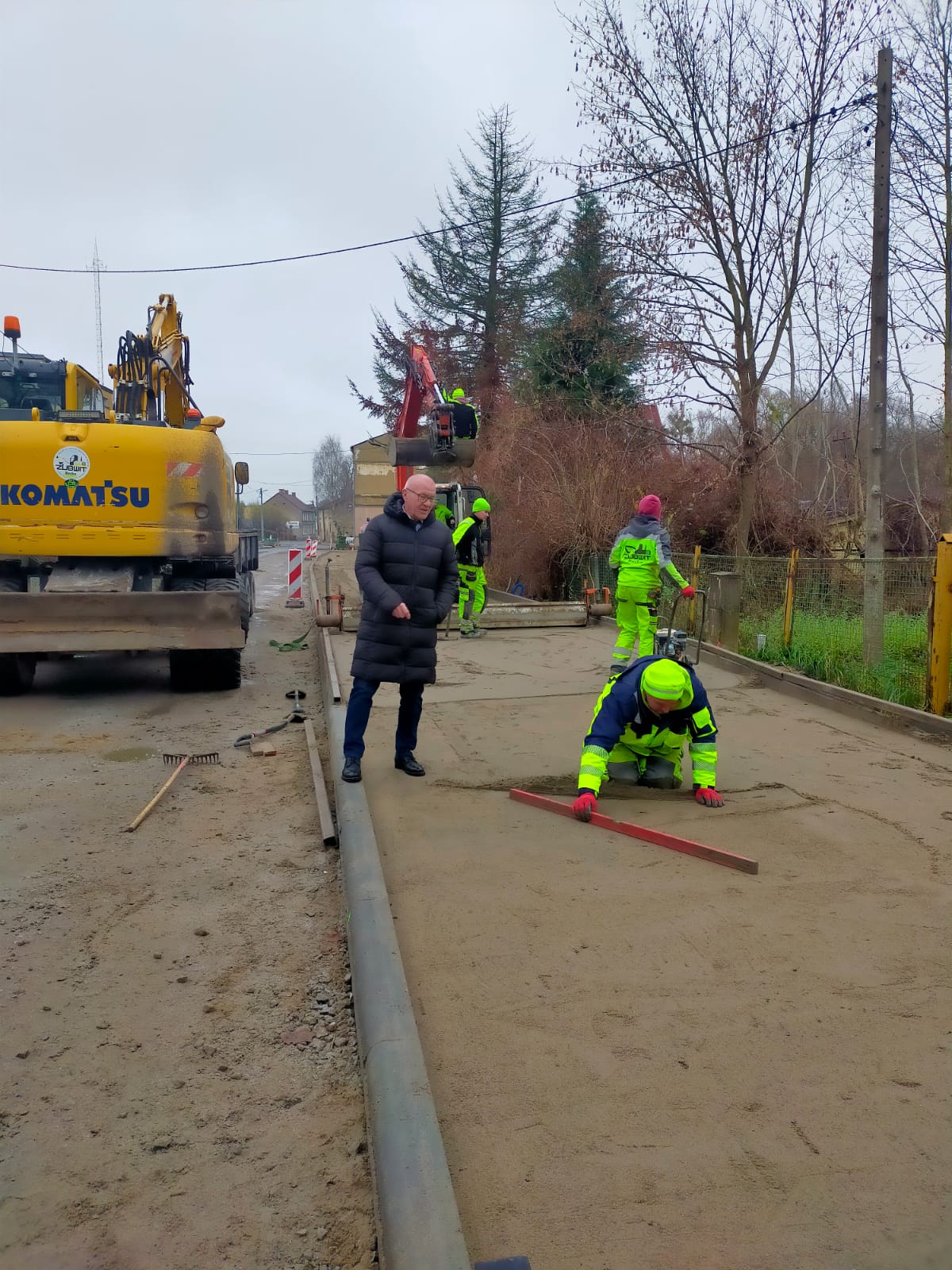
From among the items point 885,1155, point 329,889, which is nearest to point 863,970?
point 885,1155

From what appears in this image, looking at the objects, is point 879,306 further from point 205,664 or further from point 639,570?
point 205,664

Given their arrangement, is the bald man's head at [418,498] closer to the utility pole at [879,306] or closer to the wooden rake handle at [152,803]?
the wooden rake handle at [152,803]

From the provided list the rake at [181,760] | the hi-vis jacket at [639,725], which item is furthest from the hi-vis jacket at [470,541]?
the hi-vis jacket at [639,725]

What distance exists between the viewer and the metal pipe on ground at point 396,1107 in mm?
2055

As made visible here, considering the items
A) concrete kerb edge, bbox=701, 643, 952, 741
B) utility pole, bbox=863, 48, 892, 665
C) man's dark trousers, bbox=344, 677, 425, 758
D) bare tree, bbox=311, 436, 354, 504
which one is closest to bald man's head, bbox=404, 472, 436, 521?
man's dark trousers, bbox=344, 677, 425, 758

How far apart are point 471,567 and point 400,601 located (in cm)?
708

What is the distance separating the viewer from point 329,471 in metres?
116

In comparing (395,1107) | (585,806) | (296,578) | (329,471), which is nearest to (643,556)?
(585,806)

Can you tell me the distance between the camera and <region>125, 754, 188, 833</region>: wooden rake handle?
205 inches

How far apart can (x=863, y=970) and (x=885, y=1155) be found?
1041 millimetres

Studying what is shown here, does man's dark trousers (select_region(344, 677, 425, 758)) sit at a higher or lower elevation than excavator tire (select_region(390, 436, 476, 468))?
lower

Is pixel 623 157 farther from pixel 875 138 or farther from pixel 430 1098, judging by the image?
pixel 430 1098

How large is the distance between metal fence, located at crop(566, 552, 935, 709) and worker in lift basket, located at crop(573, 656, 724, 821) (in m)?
3.14

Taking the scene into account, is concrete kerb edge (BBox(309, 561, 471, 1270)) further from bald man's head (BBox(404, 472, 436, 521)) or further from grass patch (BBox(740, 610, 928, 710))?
grass patch (BBox(740, 610, 928, 710))
